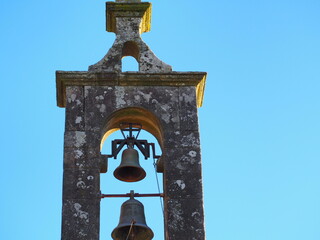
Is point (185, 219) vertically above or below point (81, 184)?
below

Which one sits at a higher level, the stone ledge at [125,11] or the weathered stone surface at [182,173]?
the stone ledge at [125,11]

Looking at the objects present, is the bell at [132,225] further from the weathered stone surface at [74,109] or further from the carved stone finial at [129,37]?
the carved stone finial at [129,37]

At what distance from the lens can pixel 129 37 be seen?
43.2ft

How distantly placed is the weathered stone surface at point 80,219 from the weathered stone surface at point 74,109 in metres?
1.12

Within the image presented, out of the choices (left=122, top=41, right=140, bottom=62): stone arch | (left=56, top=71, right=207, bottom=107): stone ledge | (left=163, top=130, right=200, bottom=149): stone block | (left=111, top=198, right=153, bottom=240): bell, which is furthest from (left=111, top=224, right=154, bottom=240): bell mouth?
(left=122, top=41, right=140, bottom=62): stone arch

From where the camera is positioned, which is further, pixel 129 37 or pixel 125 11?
pixel 125 11

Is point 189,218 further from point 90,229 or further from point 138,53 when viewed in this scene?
point 138,53

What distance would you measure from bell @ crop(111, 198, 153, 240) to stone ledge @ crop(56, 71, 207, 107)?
5.49ft

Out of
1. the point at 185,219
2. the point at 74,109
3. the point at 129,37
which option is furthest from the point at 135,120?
the point at 185,219

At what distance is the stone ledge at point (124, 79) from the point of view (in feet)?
40.6

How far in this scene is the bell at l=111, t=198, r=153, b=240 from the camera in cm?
1145

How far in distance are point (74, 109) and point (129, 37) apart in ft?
5.13

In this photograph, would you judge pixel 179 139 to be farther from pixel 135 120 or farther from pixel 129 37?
pixel 129 37

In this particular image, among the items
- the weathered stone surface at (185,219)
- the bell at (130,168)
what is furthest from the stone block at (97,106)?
the weathered stone surface at (185,219)
